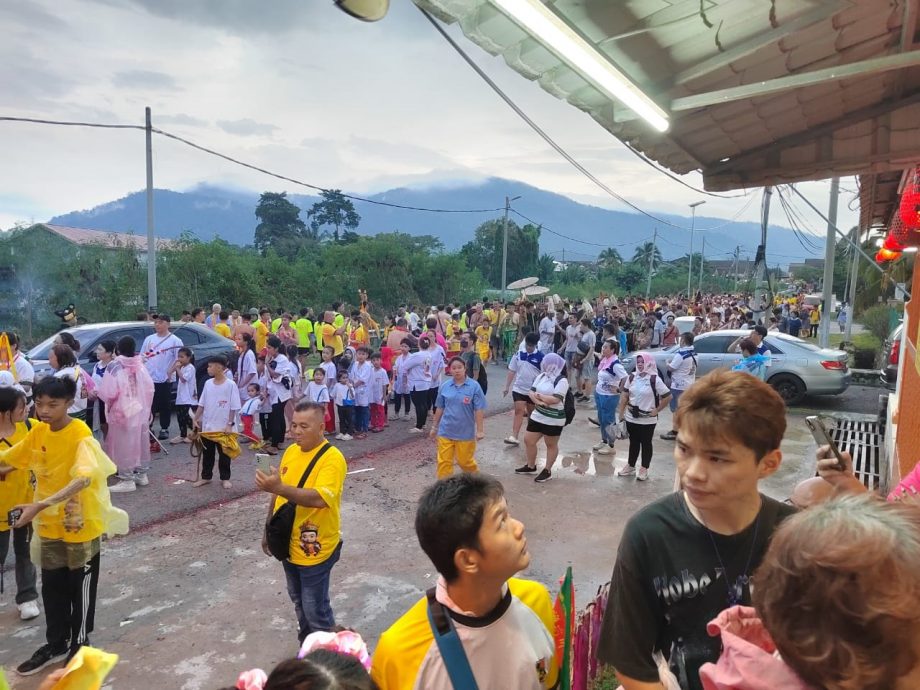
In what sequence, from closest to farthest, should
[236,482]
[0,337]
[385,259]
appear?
[0,337]
[236,482]
[385,259]

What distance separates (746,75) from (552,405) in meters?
4.61

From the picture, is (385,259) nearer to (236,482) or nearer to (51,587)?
(236,482)

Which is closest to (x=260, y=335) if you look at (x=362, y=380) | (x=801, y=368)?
(x=362, y=380)

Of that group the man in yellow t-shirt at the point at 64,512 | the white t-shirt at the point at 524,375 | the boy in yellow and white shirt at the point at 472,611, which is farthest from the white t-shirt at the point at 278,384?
the boy in yellow and white shirt at the point at 472,611

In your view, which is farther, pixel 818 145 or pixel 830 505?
pixel 818 145

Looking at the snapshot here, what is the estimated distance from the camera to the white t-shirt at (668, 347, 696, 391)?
8.80 meters

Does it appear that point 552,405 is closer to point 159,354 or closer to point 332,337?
point 159,354

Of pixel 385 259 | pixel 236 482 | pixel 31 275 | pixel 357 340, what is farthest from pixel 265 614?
pixel 385 259

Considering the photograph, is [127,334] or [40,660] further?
[127,334]

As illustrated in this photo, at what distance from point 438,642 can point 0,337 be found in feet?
23.5

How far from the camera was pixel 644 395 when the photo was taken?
724 centimetres

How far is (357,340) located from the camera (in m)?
13.1

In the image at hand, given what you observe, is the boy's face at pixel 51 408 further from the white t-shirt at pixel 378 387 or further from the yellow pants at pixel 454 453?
the white t-shirt at pixel 378 387

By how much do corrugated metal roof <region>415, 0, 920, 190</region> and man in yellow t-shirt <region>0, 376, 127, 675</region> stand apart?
3.20m
